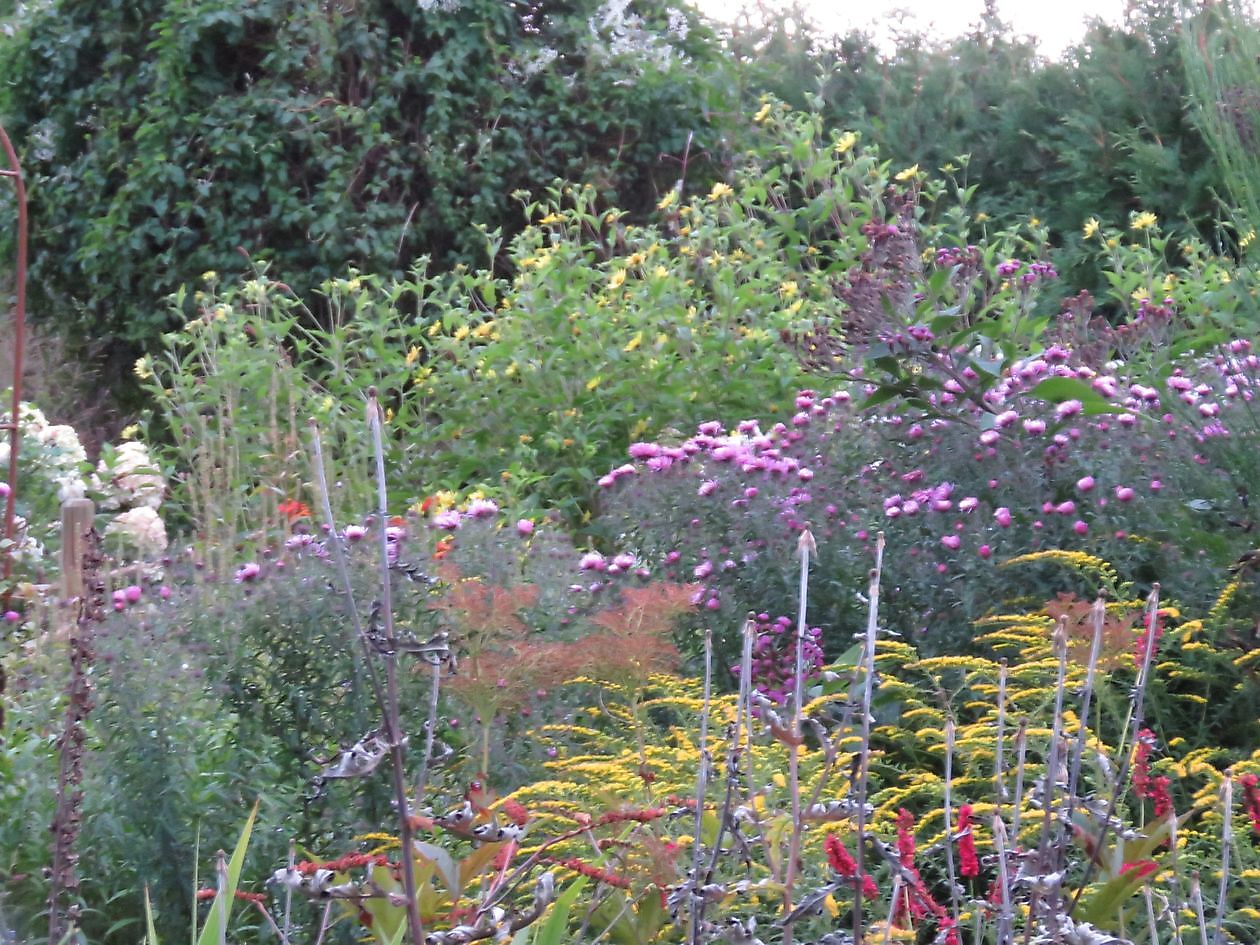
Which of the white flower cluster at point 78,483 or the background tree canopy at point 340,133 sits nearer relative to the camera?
the white flower cluster at point 78,483

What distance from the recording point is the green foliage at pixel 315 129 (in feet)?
25.9

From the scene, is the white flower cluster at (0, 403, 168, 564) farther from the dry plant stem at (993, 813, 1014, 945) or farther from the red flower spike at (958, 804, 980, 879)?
the dry plant stem at (993, 813, 1014, 945)

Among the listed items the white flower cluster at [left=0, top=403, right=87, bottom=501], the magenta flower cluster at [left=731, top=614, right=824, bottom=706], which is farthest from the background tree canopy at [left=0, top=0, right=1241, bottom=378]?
the magenta flower cluster at [left=731, top=614, right=824, bottom=706]

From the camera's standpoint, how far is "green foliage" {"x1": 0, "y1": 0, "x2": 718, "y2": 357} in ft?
25.9

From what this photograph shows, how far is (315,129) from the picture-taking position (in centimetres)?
795

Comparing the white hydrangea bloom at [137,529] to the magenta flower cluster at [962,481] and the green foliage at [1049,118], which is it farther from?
the green foliage at [1049,118]

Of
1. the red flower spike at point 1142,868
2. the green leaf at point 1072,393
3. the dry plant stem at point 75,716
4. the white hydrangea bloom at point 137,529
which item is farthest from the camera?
the white hydrangea bloom at point 137,529

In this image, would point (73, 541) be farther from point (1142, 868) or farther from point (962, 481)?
point (1142, 868)

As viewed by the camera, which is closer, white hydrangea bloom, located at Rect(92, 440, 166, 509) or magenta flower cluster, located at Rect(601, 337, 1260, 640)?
magenta flower cluster, located at Rect(601, 337, 1260, 640)

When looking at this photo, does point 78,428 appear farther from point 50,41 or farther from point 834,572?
point 834,572

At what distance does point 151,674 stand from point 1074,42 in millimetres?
9076

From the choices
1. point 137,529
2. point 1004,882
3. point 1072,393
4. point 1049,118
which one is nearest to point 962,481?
point 1072,393

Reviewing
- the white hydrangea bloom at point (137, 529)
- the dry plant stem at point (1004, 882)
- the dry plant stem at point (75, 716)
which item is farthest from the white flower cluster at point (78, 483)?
the dry plant stem at point (1004, 882)

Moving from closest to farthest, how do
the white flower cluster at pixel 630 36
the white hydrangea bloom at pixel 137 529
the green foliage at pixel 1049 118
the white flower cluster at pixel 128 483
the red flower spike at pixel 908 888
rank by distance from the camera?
the red flower spike at pixel 908 888 < the white hydrangea bloom at pixel 137 529 < the white flower cluster at pixel 128 483 < the white flower cluster at pixel 630 36 < the green foliage at pixel 1049 118
